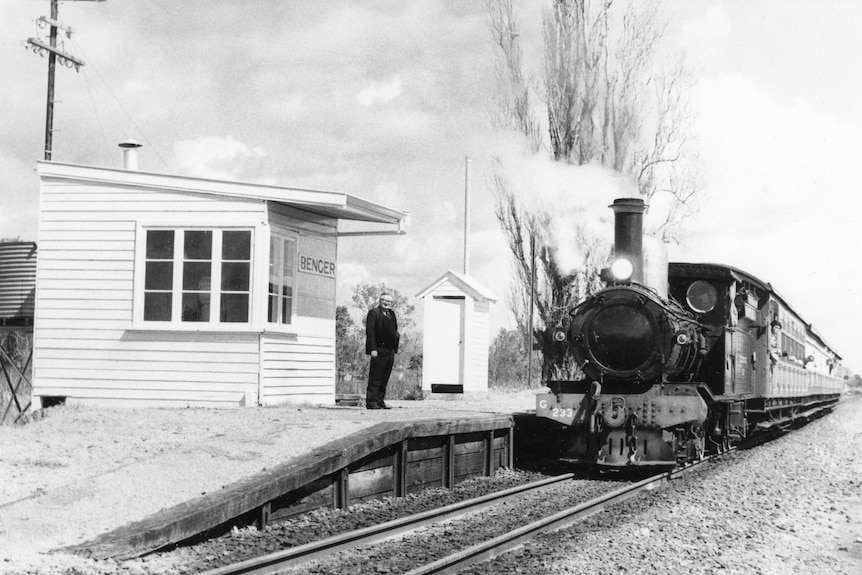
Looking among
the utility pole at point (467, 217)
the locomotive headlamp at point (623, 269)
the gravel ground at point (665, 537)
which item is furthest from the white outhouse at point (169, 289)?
the utility pole at point (467, 217)

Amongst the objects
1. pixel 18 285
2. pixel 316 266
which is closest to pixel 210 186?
pixel 316 266

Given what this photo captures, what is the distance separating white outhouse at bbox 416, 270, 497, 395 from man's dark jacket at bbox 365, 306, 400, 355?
908 cm

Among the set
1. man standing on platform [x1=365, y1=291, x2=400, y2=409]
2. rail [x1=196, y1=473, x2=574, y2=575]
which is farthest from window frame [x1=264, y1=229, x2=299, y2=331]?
rail [x1=196, y1=473, x2=574, y2=575]

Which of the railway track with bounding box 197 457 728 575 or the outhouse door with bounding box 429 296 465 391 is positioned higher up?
the outhouse door with bounding box 429 296 465 391

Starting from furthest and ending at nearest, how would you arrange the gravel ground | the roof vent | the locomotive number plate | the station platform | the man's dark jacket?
the roof vent → the man's dark jacket → the locomotive number plate → the station platform → the gravel ground

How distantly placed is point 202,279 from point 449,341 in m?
9.74

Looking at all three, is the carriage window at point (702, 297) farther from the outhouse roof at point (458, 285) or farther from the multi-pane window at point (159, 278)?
the outhouse roof at point (458, 285)

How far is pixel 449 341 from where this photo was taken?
22.6 m

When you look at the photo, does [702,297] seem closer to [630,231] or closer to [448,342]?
[630,231]

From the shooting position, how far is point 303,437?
31.2 feet

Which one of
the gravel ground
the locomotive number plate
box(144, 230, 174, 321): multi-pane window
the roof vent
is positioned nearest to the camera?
the gravel ground

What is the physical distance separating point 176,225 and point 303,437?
220 inches

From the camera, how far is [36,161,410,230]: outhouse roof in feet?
45.0

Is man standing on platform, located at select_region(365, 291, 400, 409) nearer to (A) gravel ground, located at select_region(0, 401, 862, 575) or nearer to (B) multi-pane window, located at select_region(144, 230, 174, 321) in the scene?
(A) gravel ground, located at select_region(0, 401, 862, 575)
